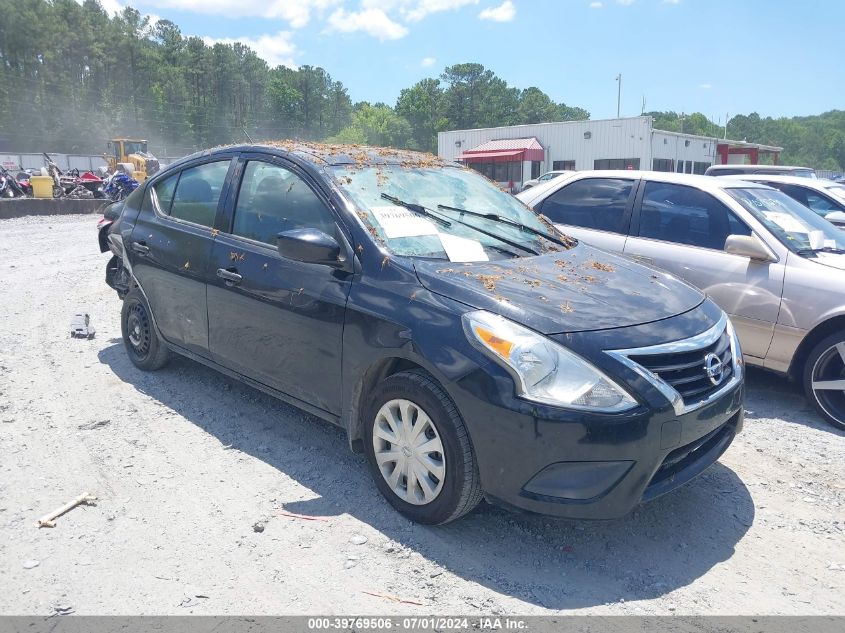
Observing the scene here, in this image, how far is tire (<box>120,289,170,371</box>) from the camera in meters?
5.15

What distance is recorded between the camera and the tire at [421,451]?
9.65 ft

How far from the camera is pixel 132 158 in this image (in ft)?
114

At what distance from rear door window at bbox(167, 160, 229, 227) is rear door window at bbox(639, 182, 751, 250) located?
354 cm

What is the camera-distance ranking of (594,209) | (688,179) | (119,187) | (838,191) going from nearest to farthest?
(688,179) → (594,209) → (838,191) → (119,187)

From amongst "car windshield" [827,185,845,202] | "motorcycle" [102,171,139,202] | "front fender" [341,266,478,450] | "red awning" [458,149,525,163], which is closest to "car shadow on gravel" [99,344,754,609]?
"front fender" [341,266,478,450]

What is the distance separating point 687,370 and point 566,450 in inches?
29.2

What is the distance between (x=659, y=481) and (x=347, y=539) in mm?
1474

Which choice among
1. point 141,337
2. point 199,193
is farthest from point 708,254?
point 141,337

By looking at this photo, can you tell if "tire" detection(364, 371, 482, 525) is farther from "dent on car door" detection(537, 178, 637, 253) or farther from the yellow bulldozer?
the yellow bulldozer

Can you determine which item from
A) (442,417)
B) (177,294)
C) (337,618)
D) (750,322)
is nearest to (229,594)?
(337,618)

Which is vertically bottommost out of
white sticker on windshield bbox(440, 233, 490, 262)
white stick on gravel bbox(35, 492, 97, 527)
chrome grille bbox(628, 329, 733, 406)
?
white stick on gravel bbox(35, 492, 97, 527)

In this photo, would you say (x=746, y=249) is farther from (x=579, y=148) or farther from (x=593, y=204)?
(x=579, y=148)

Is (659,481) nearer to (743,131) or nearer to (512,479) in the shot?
(512,479)

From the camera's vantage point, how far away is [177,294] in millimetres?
4637
